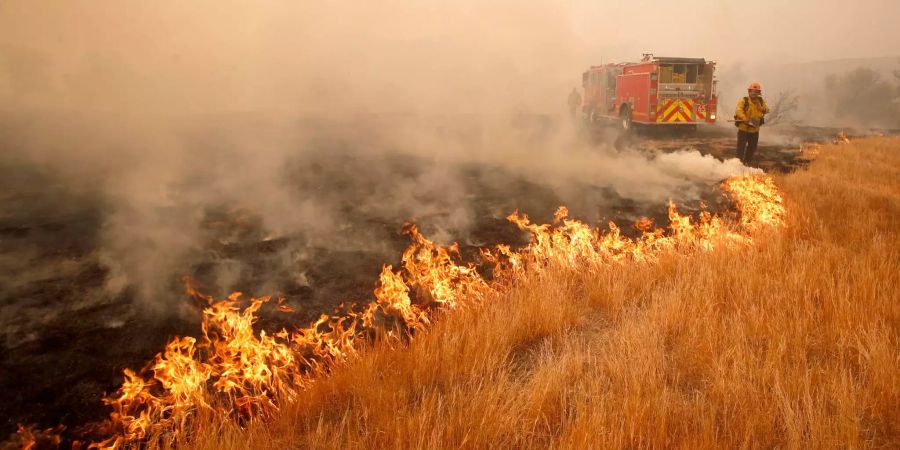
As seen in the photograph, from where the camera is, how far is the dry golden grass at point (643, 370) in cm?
222

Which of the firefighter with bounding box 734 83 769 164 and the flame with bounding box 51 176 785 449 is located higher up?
the firefighter with bounding box 734 83 769 164

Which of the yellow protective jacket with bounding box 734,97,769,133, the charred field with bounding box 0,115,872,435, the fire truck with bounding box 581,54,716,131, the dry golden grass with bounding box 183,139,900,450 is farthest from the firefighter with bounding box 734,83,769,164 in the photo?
the dry golden grass with bounding box 183,139,900,450

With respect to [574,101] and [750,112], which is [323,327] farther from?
[574,101]

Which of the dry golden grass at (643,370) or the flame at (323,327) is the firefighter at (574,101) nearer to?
the flame at (323,327)

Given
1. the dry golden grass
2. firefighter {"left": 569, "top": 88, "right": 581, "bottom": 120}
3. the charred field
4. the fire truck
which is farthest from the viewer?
firefighter {"left": 569, "top": 88, "right": 581, "bottom": 120}

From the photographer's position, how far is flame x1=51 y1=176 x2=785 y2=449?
2.66 meters

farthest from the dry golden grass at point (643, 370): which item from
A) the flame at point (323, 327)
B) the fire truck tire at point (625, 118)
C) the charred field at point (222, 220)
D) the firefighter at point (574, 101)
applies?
the firefighter at point (574, 101)

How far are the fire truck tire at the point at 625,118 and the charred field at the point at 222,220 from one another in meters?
2.92

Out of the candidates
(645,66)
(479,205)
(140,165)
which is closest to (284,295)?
(479,205)

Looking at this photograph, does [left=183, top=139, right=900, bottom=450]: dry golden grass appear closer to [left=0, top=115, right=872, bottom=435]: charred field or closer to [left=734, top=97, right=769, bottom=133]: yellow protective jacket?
[left=0, top=115, right=872, bottom=435]: charred field

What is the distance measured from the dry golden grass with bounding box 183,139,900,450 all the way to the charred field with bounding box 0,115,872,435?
117 cm

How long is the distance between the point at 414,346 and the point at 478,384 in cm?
54

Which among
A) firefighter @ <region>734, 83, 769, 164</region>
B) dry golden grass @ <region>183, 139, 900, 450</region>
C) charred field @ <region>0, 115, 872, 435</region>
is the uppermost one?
firefighter @ <region>734, 83, 769, 164</region>

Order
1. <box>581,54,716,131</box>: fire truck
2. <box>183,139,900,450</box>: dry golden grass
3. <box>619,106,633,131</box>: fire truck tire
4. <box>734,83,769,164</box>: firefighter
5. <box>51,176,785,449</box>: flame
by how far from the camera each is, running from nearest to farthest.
Result: <box>183,139,900,450</box>: dry golden grass < <box>51,176,785,449</box>: flame < <box>734,83,769,164</box>: firefighter < <box>581,54,716,131</box>: fire truck < <box>619,106,633,131</box>: fire truck tire
